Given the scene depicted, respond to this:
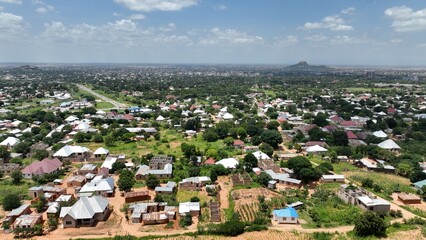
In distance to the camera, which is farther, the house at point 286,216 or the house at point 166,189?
the house at point 166,189

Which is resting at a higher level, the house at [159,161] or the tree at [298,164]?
the tree at [298,164]

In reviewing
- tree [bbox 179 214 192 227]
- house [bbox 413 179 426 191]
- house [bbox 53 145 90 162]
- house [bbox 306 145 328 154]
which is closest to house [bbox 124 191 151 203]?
tree [bbox 179 214 192 227]

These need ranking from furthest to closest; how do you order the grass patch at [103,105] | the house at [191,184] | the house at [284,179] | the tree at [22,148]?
the grass patch at [103,105], the tree at [22,148], the house at [284,179], the house at [191,184]

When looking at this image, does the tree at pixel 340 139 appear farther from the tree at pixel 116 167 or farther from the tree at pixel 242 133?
the tree at pixel 116 167

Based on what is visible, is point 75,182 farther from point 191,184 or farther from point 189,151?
point 189,151

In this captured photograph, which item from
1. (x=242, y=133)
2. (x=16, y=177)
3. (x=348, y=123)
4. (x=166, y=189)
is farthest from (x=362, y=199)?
(x=348, y=123)

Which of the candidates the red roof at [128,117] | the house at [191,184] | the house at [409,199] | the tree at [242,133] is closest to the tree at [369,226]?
the house at [409,199]
